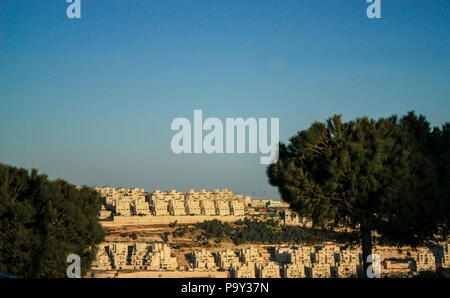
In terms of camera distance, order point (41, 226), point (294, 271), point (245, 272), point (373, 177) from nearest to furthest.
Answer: point (373, 177)
point (41, 226)
point (245, 272)
point (294, 271)

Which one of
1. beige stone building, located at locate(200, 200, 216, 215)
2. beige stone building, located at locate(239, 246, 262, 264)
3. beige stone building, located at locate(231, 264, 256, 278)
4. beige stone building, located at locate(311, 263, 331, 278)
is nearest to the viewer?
beige stone building, located at locate(311, 263, 331, 278)

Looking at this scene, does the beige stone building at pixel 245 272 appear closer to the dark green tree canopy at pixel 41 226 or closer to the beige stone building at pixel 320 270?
the beige stone building at pixel 320 270

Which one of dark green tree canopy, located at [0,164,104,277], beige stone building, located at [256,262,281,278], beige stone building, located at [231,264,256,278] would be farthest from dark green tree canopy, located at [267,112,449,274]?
beige stone building, located at [256,262,281,278]

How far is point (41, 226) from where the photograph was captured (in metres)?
14.6

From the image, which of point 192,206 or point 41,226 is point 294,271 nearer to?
point 41,226

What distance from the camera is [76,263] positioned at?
1499cm

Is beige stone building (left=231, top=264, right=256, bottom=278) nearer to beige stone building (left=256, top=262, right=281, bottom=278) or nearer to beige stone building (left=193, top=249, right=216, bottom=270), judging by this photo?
beige stone building (left=256, top=262, right=281, bottom=278)

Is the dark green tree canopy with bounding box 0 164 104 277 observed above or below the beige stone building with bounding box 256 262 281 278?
above

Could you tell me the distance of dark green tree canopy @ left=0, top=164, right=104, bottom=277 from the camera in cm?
1381

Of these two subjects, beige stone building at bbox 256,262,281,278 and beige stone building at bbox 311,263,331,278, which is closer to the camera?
beige stone building at bbox 311,263,331,278

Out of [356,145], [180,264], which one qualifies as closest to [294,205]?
[356,145]

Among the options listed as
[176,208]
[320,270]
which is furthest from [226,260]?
[176,208]
